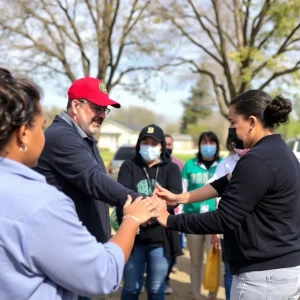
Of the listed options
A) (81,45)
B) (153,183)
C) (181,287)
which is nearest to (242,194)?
(153,183)

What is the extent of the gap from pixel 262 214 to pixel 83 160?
1.07 metres

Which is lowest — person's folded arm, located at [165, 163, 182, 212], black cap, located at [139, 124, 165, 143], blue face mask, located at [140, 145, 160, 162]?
person's folded arm, located at [165, 163, 182, 212]

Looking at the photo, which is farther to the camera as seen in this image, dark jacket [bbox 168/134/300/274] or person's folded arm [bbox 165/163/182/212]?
person's folded arm [bbox 165/163/182/212]

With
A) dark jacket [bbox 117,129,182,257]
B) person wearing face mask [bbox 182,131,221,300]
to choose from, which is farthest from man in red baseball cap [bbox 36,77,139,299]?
person wearing face mask [bbox 182,131,221,300]

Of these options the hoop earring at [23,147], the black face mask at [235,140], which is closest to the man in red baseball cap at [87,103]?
the black face mask at [235,140]

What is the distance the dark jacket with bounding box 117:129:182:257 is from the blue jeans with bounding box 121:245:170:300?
0.07 meters

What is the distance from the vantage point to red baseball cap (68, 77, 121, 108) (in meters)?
2.79

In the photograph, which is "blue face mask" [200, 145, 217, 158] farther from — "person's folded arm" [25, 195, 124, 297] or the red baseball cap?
"person's folded arm" [25, 195, 124, 297]

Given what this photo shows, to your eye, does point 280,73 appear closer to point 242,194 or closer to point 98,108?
point 98,108

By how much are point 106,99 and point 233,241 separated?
1211 millimetres

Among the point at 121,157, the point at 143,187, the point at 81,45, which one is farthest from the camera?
the point at 121,157

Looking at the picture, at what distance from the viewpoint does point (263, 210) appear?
235 centimetres

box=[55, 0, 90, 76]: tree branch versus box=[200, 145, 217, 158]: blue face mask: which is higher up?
box=[55, 0, 90, 76]: tree branch

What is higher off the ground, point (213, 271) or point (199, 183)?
point (199, 183)
